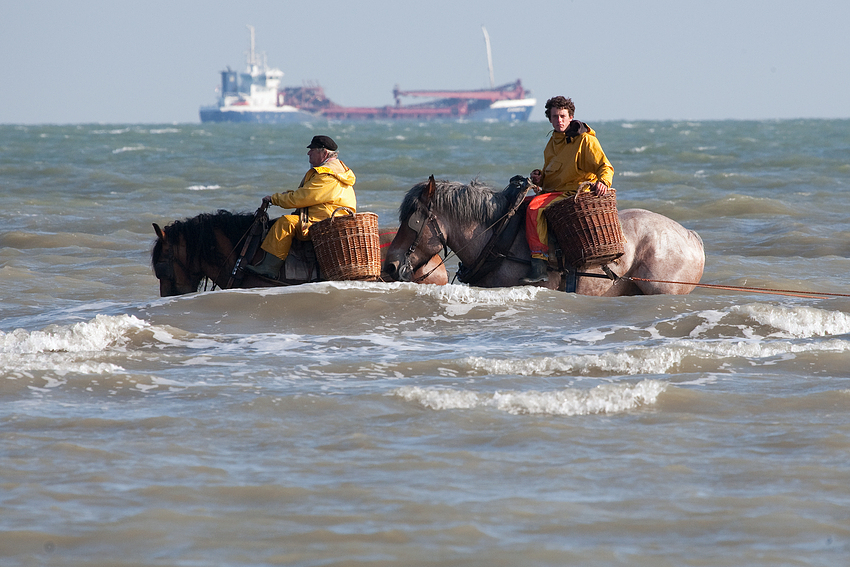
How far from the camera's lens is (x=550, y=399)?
485 centimetres

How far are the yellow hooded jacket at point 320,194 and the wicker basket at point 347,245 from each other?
0.24 ft

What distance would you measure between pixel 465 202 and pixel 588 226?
0.90 meters

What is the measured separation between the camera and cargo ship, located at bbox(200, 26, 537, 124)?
141000 millimetres

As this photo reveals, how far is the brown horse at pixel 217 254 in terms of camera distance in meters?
7.21

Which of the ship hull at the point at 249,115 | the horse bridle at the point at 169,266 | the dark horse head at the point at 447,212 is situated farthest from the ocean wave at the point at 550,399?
the ship hull at the point at 249,115

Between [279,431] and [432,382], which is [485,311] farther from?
[279,431]

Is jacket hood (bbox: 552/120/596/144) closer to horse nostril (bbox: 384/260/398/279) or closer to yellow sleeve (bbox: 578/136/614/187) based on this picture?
yellow sleeve (bbox: 578/136/614/187)

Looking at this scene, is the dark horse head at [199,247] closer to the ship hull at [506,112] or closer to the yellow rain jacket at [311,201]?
the yellow rain jacket at [311,201]

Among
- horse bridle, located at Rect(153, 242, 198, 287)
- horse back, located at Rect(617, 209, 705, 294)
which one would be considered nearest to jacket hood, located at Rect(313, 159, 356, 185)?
horse bridle, located at Rect(153, 242, 198, 287)

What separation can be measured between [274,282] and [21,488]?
3.60 m

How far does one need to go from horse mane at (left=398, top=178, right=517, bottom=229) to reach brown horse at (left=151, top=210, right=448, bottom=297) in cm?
47

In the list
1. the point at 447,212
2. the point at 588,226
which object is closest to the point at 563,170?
the point at 588,226

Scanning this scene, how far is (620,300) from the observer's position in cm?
722

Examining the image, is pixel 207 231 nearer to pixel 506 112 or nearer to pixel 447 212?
pixel 447 212
